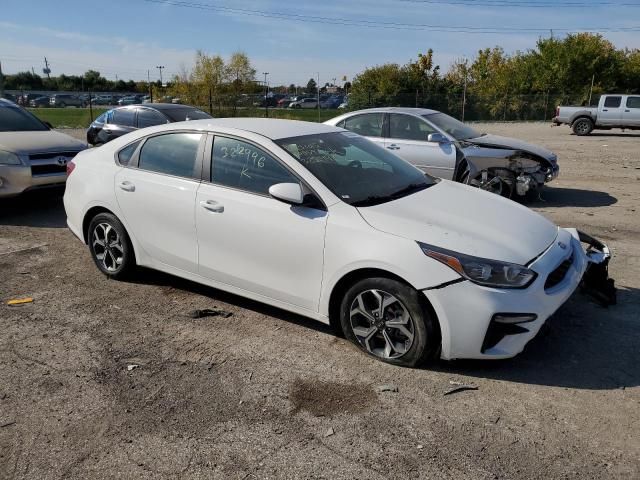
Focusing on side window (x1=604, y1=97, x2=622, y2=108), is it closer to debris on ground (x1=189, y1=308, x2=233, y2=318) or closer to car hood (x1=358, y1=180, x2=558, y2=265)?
car hood (x1=358, y1=180, x2=558, y2=265)

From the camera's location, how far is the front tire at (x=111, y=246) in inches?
201

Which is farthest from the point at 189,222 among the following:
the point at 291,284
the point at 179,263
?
the point at 291,284

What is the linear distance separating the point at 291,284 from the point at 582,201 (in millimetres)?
7208

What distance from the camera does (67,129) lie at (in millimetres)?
26609

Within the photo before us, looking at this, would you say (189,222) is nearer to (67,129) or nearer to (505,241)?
(505,241)

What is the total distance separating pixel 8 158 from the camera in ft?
24.8

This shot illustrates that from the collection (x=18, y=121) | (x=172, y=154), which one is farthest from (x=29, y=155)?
(x=172, y=154)

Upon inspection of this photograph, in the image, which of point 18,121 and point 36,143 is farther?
point 18,121

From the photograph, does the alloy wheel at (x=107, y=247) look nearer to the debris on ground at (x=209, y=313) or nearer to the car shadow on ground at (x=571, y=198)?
the debris on ground at (x=209, y=313)

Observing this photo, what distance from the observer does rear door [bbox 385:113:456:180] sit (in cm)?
885

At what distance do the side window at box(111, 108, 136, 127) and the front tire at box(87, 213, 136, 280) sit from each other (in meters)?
7.65

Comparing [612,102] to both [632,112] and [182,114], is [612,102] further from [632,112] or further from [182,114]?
[182,114]

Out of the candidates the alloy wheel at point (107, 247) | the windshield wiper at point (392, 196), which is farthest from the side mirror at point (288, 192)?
the alloy wheel at point (107, 247)

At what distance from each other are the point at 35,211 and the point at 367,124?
558 cm
